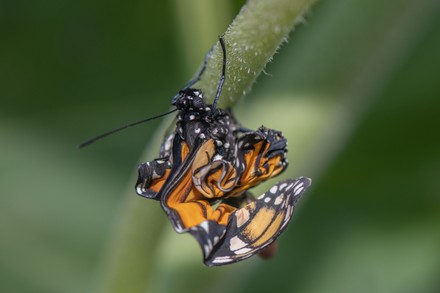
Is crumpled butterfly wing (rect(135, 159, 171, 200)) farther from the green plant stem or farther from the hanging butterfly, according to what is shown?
the green plant stem

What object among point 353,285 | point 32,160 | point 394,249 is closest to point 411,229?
point 394,249

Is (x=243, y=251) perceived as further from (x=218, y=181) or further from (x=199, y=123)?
(x=199, y=123)

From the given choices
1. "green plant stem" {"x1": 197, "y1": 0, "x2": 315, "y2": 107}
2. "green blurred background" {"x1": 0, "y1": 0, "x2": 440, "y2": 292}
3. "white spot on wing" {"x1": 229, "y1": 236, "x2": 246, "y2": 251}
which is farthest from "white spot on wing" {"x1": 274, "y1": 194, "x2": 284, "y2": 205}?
"green blurred background" {"x1": 0, "y1": 0, "x2": 440, "y2": 292}

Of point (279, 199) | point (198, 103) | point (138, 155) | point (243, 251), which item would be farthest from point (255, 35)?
point (138, 155)

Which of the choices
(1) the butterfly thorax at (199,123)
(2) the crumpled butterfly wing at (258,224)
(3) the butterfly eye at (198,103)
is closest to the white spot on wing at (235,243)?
(2) the crumpled butterfly wing at (258,224)

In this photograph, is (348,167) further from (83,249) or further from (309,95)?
(83,249)

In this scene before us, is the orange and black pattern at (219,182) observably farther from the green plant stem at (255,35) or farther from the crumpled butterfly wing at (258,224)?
the green plant stem at (255,35)
